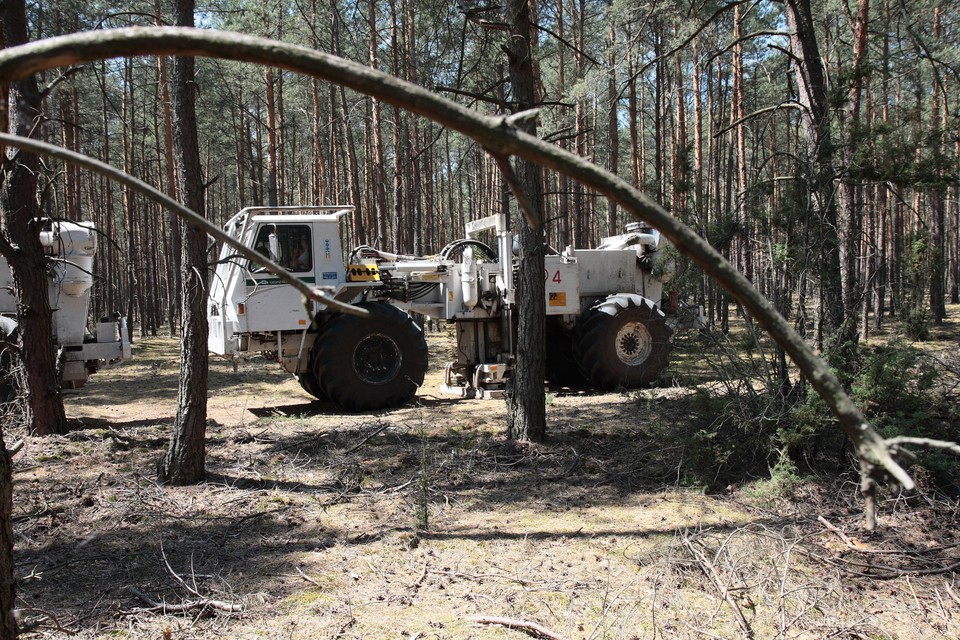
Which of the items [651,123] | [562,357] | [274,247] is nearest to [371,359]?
[274,247]

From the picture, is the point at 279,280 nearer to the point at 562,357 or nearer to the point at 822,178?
the point at 562,357

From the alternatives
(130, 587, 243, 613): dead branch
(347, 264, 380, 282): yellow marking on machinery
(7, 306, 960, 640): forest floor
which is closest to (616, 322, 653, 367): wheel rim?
(7, 306, 960, 640): forest floor

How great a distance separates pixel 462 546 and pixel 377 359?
17.7 ft

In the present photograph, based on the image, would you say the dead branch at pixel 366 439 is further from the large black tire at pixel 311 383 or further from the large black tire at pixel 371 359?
the large black tire at pixel 311 383

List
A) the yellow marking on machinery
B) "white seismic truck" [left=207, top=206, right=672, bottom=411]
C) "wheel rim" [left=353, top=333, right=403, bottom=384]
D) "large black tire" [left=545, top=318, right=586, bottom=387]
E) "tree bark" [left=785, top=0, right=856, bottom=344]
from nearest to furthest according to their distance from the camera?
1. "tree bark" [left=785, top=0, right=856, bottom=344]
2. "white seismic truck" [left=207, top=206, right=672, bottom=411]
3. "wheel rim" [left=353, top=333, right=403, bottom=384]
4. the yellow marking on machinery
5. "large black tire" [left=545, top=318, right=586, bottom=387]

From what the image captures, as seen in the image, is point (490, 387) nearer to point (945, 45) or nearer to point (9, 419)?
point (9, 419)

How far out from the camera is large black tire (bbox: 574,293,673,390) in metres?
10.3

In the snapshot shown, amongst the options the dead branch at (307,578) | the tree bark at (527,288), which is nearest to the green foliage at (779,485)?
the tree bark at (527,288)

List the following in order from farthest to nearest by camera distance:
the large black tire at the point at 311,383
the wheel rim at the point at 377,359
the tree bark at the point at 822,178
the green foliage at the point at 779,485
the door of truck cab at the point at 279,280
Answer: the large black tire at the point at 311,383 → the wheel rim at the point at 377,359 → the door of truck cab at the point at 279,280 → the tree bark at the point at 822,178 → the green foliage at the point at 779,485

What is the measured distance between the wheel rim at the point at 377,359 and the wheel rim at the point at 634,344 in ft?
10.9

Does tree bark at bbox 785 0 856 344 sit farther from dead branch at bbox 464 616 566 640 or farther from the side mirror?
the side mirror

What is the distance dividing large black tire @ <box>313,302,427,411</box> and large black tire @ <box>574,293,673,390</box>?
2400 mm

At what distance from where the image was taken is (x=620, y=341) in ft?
34.7

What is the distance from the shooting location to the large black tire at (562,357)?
11.0 meters
